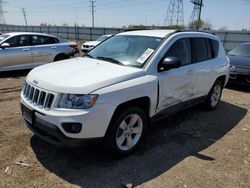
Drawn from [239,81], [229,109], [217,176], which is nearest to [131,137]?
[217,176]

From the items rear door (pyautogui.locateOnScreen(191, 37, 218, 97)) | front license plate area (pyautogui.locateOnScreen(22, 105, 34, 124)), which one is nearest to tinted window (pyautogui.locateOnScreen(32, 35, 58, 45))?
front license plate area (pyautogui.locateOnScreen(22, 105, 34, 124))

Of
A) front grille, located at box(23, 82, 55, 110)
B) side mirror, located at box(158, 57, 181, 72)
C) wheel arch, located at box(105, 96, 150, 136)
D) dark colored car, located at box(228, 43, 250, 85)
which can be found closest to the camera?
front grille, located at box(23, 82, 55, 110)

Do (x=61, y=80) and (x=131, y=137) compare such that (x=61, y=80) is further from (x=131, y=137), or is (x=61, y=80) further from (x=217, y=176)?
(x=217, y=176)

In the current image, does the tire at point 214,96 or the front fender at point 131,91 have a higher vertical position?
the front fender at point 131,91

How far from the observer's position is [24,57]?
9.08 meters

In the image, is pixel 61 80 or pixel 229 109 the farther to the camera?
pixel 229 109

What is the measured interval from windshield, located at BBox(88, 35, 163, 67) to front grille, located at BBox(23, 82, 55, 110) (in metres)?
1.29

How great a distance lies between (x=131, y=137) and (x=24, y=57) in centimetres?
683

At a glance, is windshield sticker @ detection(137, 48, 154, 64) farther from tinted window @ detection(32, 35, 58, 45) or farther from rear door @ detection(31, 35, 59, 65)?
tinted window @ detection(32, 35, 58, 45)

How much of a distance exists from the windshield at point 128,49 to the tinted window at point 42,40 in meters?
5.59

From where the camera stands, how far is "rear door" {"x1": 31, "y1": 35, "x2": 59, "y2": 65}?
9.38 m

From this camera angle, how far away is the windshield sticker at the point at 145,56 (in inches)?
150

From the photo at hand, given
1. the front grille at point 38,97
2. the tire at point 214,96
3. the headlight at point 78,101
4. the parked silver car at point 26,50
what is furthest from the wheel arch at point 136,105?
the parked silver car at point 26,50

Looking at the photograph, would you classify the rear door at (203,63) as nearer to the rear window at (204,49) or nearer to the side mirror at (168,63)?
the rear window at (204,49)
